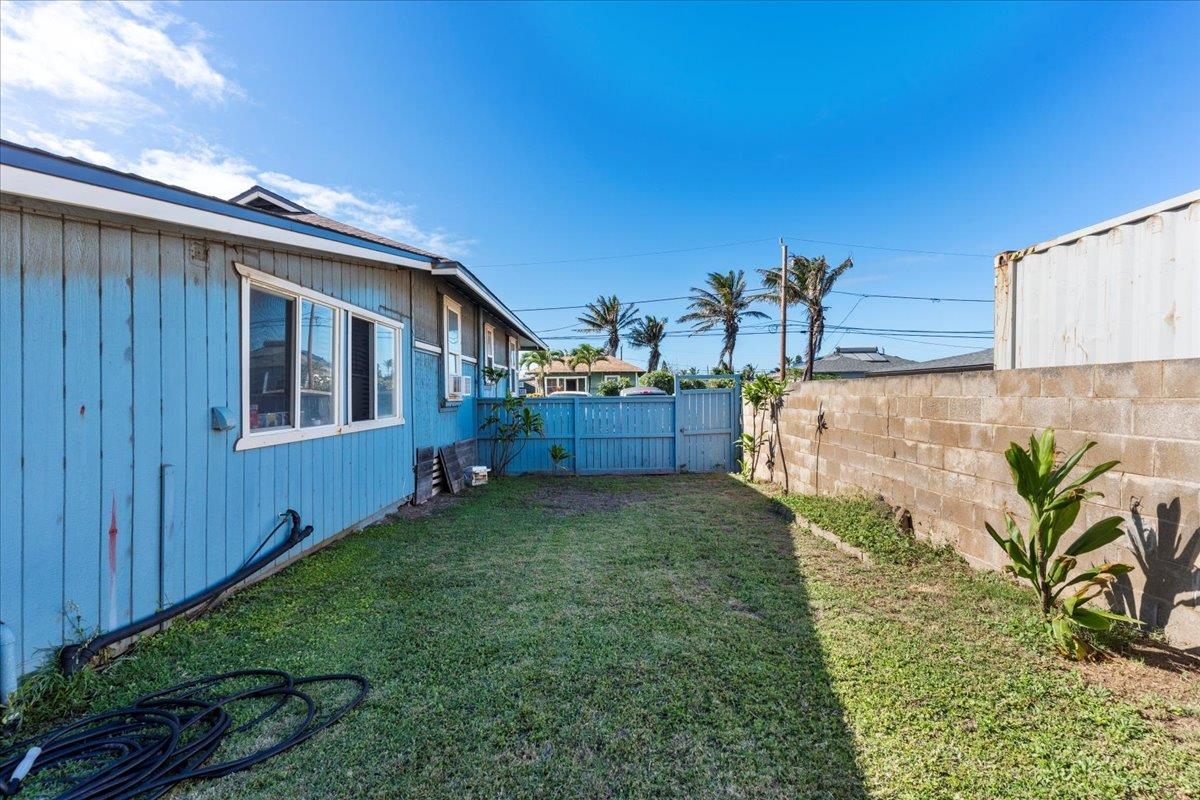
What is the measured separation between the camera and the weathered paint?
910cm

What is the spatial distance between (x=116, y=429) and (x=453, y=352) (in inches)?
221

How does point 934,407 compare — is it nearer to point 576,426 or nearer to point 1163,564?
point 1163,564

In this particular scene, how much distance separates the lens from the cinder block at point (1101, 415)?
8.23 feet

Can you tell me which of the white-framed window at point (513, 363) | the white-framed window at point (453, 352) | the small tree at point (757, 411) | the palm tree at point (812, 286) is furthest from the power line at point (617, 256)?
the white-framed window at point (453, 352)

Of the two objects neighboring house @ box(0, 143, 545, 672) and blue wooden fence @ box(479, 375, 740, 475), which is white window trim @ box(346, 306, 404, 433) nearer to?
neighboring house @ box(0, 143, 545, 672)

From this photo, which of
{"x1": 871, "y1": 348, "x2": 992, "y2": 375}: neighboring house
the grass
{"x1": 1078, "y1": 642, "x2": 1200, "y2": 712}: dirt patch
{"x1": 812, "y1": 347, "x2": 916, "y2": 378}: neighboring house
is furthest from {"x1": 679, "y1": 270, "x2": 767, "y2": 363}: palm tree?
{"x1": 1078, "y1": 642, "x2": 1200, "y2": 712}: dirt patch

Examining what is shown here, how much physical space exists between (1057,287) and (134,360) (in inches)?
229

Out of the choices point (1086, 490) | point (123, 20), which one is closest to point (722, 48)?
point (123, 20)

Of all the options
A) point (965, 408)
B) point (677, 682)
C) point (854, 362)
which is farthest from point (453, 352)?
point (854, 362)

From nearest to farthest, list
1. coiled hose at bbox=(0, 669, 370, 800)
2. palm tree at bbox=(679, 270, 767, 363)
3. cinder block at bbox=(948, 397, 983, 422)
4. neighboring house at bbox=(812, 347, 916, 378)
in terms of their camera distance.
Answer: coiled hose at bbox=(0, 669, 370, 800), cinder block at bbox=(948, 397, 983, 422), neighboring house at bbox=(812, 347, 916, 378), palm tree at bbox=(679, 270, 767, 363)

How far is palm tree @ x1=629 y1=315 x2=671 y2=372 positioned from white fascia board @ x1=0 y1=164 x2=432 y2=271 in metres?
29.7

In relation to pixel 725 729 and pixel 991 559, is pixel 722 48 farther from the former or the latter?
pixel 725 729

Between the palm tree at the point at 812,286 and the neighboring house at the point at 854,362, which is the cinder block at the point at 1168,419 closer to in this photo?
the neighboring house at the point at 854,362

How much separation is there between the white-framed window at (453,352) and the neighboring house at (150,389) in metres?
2.63
